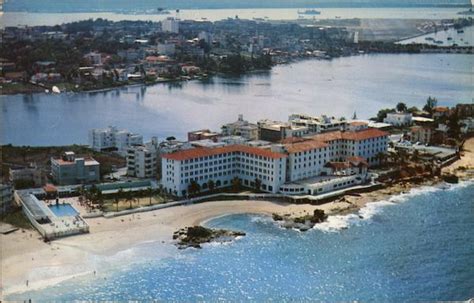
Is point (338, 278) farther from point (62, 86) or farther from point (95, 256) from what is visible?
point (62, 86)

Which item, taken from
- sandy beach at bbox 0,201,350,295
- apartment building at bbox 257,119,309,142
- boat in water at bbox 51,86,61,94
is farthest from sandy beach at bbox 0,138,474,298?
boat in water at bbox 51,86,61,94

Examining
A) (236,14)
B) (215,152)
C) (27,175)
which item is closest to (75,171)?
(27,175)

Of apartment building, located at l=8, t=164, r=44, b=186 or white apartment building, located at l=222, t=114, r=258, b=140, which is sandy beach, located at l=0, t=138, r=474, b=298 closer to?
apartment building, located at l=8, t=164, r=44, b=186

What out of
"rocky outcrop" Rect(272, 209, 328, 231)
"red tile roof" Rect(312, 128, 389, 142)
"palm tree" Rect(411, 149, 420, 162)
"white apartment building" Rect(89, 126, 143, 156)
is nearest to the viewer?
"rocky outcrop" Rect(272, 209, 328, 231)

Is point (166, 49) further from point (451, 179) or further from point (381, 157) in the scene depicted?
point (451, 179)

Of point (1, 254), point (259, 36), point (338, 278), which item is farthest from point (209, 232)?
point (259, 36)

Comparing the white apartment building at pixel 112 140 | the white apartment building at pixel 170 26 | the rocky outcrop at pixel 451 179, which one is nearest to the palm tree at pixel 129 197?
the white apartment building at pixel 112 140
